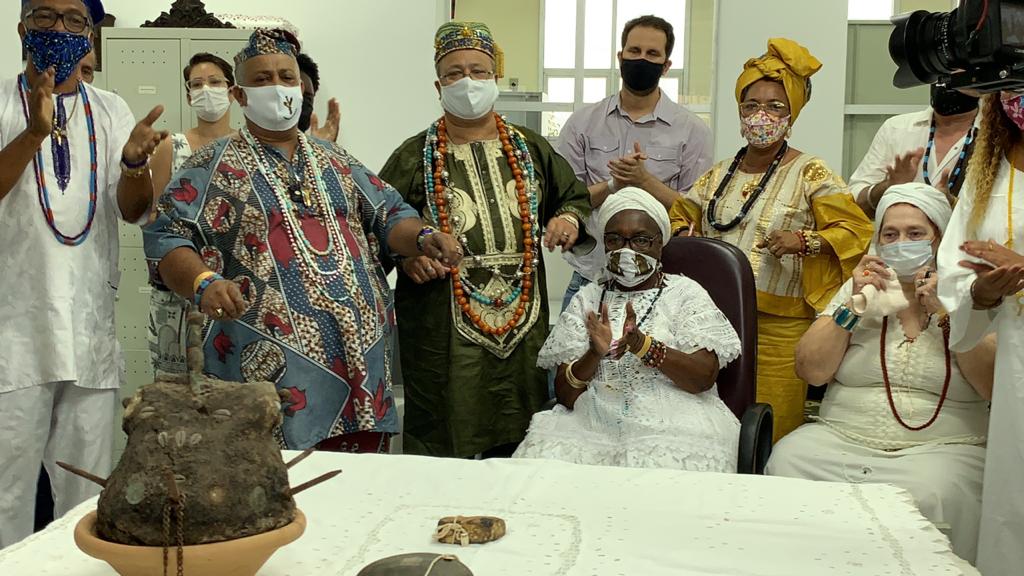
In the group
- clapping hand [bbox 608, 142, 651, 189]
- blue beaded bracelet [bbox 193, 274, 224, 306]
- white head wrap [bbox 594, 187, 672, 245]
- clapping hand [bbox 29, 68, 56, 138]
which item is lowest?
blue beaded bracelet [bbox 193, 274, 224, 306]

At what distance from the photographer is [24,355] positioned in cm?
293

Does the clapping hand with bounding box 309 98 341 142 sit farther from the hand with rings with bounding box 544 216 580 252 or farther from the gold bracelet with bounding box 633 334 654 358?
the gold bracelet with bounding box 633 334 654 358

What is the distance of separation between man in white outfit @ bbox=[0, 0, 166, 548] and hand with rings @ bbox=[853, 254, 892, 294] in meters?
2.05

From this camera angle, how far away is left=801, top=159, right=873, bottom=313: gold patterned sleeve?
344 centimetres

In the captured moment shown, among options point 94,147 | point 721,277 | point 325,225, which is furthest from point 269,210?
point 721,277

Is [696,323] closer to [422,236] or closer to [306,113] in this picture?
[422,236]

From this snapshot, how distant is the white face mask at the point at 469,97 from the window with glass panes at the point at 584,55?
114 inches

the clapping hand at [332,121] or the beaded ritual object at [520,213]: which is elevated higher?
the clapping hand at [332,121]

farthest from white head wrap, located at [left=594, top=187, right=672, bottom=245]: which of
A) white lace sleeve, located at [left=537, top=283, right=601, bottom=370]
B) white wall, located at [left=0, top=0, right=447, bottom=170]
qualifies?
white wall, located at [left=0, top=0, right=447, bottom=170]

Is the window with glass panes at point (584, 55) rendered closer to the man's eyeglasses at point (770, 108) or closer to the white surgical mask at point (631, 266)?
the man's eyeglasses at point (770, 108)

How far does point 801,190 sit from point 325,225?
5.49 ft

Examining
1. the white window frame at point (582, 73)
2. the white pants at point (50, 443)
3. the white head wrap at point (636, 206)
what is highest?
the white window frame at point (582, 73)

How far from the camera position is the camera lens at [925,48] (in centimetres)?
240

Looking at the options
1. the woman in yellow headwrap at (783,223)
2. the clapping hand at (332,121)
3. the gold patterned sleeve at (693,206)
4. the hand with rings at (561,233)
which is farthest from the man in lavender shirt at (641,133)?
the clapping hand at (332,121)
